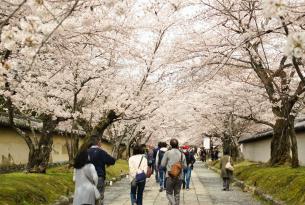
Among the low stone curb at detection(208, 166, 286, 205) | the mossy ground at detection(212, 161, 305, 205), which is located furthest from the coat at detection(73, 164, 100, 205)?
the low stone curb at detection(208, 166, 286, 205)

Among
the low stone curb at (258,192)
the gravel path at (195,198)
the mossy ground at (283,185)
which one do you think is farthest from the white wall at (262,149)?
the gravel path at (195,198)

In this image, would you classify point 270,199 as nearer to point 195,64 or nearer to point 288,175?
point 288,175

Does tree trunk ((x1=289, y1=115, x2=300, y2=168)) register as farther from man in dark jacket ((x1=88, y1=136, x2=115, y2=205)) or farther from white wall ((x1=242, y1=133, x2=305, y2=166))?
man in dark jacket ((x1=88, y1=136, x2=115, y2=205))

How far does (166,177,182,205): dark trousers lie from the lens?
1226 cm

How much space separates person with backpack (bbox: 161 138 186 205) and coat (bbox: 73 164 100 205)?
383 centimetres

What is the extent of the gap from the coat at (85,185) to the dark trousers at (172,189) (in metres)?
3.85

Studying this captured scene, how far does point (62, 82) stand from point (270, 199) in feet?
28.7

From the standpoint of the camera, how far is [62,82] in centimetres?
1892

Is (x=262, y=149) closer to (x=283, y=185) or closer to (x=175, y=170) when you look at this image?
(x=283, y=185)

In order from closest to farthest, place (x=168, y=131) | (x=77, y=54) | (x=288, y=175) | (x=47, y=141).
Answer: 1. (x=77, y=54)
2. (x=288, y=175)
3. (x=47, y=141)
4. (x=168, y=131)

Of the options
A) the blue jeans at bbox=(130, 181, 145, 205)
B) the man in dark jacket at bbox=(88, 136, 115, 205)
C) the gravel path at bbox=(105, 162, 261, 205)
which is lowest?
the gravel path at bbox=(105, 162, 261, 205)

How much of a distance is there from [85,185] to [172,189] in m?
4.19

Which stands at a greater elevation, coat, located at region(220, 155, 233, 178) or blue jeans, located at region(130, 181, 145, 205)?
coat, located at region(220, 155, 233, 178)

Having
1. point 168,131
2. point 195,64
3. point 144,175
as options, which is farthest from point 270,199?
point 168,131
